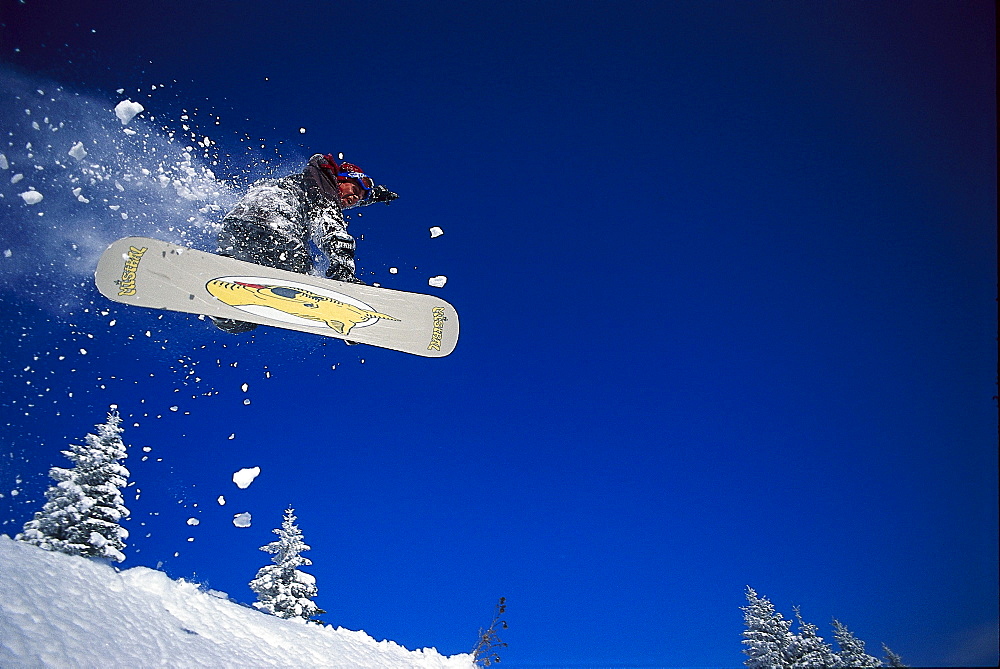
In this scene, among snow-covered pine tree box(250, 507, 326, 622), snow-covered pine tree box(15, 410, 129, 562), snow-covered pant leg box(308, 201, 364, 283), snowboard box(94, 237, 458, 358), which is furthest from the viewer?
snow-covered pine tree box(250, 507, 326, 622)

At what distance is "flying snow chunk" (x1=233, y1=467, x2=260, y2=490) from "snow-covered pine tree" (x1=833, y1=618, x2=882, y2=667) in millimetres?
6101

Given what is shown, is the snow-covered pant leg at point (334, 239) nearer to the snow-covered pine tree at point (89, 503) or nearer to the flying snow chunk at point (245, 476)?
the flying snow chunk at point (245, 476)

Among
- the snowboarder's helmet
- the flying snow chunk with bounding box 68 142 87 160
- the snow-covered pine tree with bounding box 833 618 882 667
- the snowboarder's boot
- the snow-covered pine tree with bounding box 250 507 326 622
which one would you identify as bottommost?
the snow-covered pine tree with bounding box 250 507 326 622

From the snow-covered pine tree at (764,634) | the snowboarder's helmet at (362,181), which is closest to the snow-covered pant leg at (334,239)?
the snowboarder's helmet at (362,181)

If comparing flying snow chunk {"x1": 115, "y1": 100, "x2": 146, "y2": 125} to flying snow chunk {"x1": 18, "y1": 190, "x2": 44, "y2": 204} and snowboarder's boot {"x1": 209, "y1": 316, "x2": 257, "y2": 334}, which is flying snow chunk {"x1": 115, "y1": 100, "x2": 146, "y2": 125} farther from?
snowboarder's boot {"x1": 209, "y1": 316, "x2": 257, "y2": 334}

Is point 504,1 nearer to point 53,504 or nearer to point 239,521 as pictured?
point 239,521

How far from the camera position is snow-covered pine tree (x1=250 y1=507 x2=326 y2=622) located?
4.36 meters

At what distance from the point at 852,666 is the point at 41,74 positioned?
9.41m

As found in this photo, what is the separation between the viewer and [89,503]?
3.95 meters

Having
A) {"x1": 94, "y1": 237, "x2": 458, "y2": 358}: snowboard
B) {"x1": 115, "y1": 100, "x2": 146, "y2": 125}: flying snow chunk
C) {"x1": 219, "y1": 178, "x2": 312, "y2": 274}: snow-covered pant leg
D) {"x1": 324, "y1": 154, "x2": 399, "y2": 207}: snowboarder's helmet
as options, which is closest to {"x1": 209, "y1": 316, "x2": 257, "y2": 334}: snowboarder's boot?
{"x1": 94, "y1": 237, "x2": 458, "y2": 358}: snowboard

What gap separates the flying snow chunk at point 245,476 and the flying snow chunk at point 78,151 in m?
2.96

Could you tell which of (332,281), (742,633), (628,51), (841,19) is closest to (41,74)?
(332,281)

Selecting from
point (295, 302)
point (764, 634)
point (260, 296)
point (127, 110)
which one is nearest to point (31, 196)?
point (127, 110)

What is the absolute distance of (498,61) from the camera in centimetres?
414
